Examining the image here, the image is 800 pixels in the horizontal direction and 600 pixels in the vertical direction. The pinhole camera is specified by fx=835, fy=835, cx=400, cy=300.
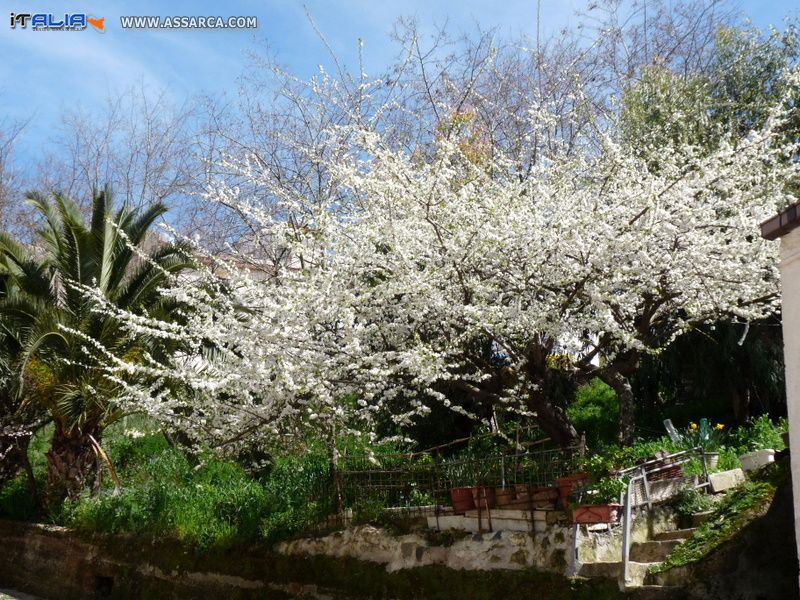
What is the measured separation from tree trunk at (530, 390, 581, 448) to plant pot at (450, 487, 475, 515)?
1.44 meters

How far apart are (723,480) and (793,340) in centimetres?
387

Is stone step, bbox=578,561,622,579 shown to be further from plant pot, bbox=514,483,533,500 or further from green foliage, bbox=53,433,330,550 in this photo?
green foliage, bbox=53,433,330,550

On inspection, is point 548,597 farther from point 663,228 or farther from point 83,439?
point 83,439

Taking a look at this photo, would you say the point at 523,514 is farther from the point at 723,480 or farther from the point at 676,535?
the point at 723,480

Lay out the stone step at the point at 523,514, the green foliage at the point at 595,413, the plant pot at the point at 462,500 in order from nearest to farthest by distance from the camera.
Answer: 1. the stone step at the point at 523,514
2. the plant pot at the point at 462,500
3. the green foliage at the point at 595,413

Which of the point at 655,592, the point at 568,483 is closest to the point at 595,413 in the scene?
the point at 568,483

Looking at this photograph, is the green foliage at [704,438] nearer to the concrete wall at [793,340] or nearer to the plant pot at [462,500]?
the plant pot at [462,500]

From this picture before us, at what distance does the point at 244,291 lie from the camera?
32.2ft

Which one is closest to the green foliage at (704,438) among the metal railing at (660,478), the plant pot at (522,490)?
the metal railing at (660,478)

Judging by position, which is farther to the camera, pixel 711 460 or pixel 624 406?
pixel 624 406

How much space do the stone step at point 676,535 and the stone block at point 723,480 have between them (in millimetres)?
824

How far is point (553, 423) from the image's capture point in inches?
411

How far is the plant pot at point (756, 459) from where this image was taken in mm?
9453

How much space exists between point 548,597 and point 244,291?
4.76 meters
